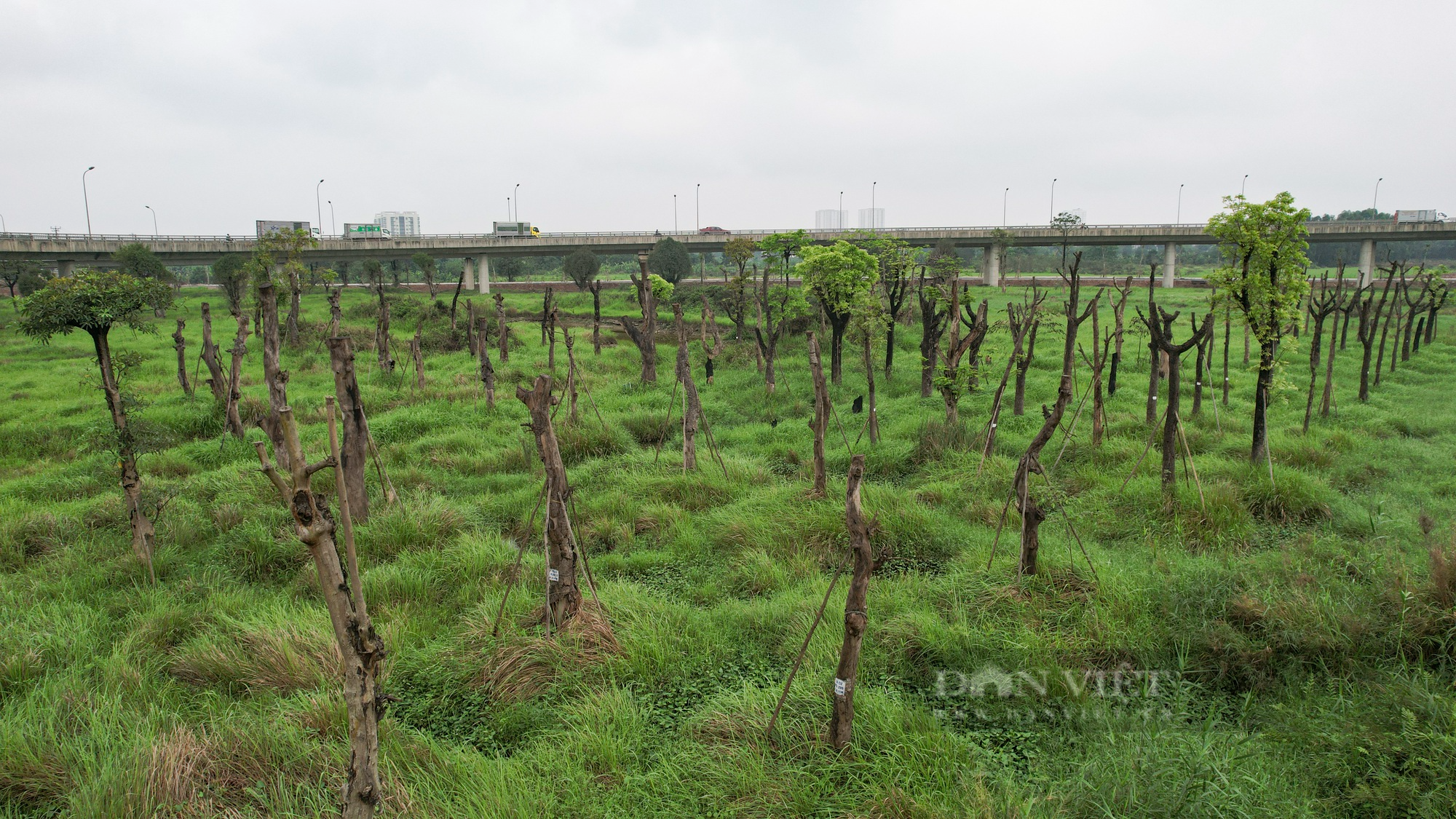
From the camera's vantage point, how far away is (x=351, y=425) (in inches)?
318

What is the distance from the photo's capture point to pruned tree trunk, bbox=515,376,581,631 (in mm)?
5723

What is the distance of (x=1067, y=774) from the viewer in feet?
13.5

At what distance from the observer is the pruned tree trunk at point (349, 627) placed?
3.06m

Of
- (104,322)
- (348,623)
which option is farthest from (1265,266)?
(104,322)

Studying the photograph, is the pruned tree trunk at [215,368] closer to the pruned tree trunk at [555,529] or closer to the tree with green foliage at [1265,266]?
the pruned tree trunk at [555,529]

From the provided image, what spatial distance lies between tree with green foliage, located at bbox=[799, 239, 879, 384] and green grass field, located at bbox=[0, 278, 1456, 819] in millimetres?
5298

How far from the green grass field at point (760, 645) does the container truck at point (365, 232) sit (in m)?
39.3

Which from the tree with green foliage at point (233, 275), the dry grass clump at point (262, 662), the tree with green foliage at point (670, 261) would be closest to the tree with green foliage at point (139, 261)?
the tree with green foliage at point (233, 275)

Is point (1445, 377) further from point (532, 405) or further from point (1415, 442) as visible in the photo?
point (532, 405)

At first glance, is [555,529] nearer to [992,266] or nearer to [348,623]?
[348,623]

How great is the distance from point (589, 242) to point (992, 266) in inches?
1108

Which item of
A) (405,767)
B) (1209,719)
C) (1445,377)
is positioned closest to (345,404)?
(405,767)

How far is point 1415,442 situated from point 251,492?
15758 millimetres

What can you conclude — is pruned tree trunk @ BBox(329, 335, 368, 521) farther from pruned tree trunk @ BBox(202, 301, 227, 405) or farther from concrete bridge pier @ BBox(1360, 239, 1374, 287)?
concrete bridge pier @ BBox(1360, 239, 1374, 287)
